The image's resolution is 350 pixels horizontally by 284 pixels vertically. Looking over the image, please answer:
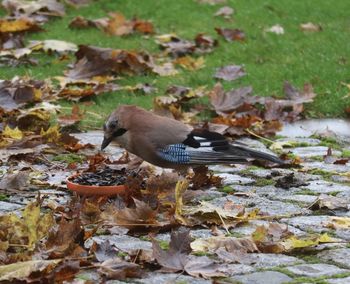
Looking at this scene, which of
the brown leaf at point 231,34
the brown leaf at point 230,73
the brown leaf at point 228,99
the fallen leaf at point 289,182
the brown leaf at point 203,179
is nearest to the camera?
the brown leaf at point 203,179

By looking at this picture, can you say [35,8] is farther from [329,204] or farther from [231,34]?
[329,204]

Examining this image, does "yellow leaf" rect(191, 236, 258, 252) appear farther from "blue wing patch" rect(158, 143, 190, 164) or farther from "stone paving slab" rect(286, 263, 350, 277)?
"blue wing patch" rect(158, 143, 190, 164)

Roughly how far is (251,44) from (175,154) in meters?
4.57

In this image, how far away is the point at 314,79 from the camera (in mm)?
8055

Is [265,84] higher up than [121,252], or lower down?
lower down

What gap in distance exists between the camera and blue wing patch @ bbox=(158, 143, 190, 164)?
191 inches

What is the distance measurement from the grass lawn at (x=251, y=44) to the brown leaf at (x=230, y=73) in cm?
6

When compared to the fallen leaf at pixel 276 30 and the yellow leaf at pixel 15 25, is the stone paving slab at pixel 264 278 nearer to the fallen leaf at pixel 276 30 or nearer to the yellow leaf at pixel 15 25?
the yellow leaf at pixel 15 25

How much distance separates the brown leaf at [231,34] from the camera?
9.51 meters

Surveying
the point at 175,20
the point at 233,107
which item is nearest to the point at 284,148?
the point at 233,107

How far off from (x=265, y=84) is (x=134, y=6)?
312 centimetres

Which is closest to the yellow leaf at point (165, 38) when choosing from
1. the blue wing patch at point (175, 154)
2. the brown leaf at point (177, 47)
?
the brown leaf at point (177, 47)

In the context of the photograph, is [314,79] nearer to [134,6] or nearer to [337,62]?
[337,62]

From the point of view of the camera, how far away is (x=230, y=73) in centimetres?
812
